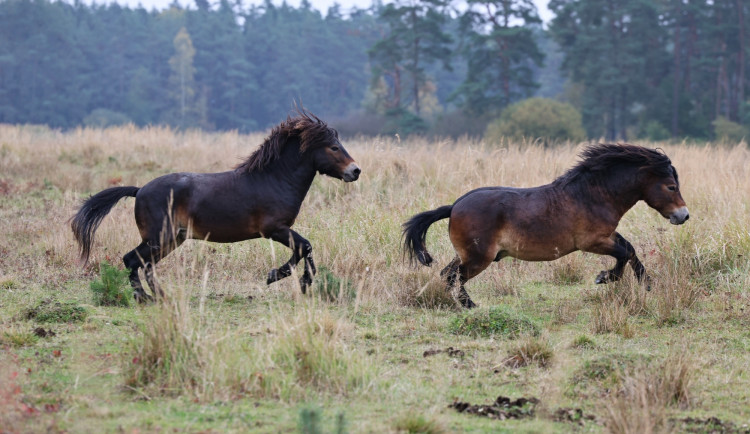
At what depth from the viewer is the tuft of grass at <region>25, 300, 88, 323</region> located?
21.7ft

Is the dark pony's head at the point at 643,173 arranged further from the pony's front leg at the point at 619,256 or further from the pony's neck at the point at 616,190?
the pony's front leg at the point at 619,256

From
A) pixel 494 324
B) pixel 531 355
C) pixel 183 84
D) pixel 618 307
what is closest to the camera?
pixel 531 355

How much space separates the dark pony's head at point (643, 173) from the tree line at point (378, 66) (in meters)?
31.3

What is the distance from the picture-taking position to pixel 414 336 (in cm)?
648

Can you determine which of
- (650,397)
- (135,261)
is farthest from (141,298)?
(650,397)

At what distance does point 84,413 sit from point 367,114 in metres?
49.1

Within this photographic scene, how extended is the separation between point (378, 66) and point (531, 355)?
4363 cm

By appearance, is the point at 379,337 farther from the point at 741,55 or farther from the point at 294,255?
the point at 741,55

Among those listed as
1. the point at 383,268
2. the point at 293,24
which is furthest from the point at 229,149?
the point at 293,24

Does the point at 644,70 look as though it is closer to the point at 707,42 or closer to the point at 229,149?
the point at 707,42

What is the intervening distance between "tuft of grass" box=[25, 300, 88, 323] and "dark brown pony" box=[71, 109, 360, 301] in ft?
2.16

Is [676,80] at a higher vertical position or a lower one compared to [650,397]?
higher

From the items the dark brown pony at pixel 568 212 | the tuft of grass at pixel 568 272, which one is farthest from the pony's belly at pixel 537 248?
the tuft of grass at pixel 568 272

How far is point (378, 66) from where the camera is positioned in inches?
1897
